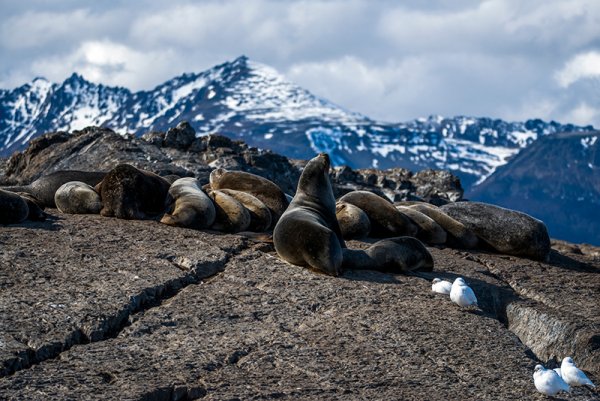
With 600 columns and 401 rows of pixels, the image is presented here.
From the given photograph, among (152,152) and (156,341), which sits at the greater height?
(152,152)

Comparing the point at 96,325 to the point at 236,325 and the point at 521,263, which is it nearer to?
the point at 236,325

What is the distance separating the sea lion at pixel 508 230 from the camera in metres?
15.1

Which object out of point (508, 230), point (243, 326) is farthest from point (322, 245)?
point (508, 230)

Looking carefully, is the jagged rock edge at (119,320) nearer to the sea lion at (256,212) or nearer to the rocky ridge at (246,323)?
the rocky ridge at (246,323)

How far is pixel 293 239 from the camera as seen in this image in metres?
11.5

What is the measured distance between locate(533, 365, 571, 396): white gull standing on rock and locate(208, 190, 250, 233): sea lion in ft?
21.3

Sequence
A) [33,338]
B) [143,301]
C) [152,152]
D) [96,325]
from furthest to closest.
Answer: [152,152], [143,301], [96,325], [33,338]

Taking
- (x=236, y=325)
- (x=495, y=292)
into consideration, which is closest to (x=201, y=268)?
(x=236, y=325)

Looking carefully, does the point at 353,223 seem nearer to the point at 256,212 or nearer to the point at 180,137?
the point at 256,212

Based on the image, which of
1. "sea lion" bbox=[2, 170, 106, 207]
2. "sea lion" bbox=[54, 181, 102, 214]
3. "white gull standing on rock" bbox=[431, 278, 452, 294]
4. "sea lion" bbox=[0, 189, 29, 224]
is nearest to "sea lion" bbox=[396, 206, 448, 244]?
"white gull standing on rock" bbox=[431, 278, 452, 294]

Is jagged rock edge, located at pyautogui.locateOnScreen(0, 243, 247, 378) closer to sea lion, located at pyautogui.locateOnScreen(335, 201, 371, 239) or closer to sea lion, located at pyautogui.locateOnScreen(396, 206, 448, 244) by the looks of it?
sea lion, located at pyautogui.locateOnScreen(335, 201, 371, 239)

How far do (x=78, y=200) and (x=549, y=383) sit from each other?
837 cm

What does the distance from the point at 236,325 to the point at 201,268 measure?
1.97 m

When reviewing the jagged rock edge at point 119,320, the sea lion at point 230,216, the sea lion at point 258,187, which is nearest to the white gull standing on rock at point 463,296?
the jagged rock edge at point 119,320
